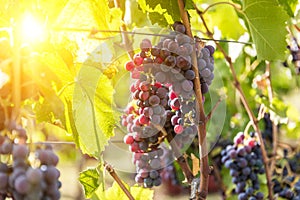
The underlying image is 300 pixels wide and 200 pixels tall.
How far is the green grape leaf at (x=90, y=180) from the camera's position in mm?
955

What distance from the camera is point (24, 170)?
66 centimetres

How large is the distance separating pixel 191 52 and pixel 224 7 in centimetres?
85

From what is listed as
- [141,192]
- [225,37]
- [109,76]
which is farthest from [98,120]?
[225,37]

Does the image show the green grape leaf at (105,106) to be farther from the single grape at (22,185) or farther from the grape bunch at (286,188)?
the grape bunch at (286,188)

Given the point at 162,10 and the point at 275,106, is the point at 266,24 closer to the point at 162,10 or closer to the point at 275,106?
the point at 162,10

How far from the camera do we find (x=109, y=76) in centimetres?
98

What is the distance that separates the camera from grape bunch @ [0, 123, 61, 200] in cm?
65

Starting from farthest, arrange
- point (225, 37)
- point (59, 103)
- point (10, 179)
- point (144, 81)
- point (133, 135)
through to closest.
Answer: point (225, 37) < point (133, 135) < point (144, 81) < point (59, 103) < point (10, 179)

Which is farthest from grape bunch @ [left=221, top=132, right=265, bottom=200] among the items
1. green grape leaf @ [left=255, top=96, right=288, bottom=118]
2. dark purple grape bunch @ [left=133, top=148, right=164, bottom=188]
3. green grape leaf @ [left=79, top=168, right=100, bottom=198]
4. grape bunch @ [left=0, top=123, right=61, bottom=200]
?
grape bunch @ [left=0, top=123, right=61, bottom=200]

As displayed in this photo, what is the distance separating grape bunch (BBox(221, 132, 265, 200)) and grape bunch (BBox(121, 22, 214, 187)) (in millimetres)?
370

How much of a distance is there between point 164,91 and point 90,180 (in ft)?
0.62

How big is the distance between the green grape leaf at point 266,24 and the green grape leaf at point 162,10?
194mm

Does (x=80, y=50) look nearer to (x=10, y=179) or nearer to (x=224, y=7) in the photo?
(x=10, y=179)

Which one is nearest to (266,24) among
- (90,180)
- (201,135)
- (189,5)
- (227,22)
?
(189,5)
